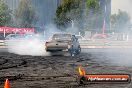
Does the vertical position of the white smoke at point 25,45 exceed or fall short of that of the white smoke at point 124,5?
it falls short

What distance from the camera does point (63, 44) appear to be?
23.8m

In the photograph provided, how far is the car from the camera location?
2373 centimetres

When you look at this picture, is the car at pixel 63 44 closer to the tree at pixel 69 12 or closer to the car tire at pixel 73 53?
the car tire at pixel 73 53

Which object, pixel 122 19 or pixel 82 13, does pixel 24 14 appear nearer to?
pixel 82 13

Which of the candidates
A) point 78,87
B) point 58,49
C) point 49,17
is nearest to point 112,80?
point 78,87

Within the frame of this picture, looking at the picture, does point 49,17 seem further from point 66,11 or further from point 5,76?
point 5,76

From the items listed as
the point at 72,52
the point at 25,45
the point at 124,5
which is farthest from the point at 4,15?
the point at 124,5

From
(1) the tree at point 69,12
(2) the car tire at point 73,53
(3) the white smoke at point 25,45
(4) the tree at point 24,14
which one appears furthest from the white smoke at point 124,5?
(4) the tree at point 24,14

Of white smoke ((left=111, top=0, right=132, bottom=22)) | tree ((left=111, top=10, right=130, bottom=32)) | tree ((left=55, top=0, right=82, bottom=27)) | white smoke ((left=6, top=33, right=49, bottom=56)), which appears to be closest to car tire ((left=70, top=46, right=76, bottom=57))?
tree ((left=111, top=10, right=130, bottom=32))

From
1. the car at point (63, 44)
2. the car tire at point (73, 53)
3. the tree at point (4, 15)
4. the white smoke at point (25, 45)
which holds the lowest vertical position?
the white smoke at point (25, 45)

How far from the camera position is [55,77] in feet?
41.8

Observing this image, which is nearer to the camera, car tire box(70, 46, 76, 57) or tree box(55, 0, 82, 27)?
car tire box(70, 46, 76, 57)

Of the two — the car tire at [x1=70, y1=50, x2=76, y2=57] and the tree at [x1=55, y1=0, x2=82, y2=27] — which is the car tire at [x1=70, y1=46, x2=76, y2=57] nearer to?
the car tire at [x1=70, y1=50, x2=76, y2=57]

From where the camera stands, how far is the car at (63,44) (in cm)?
2373
